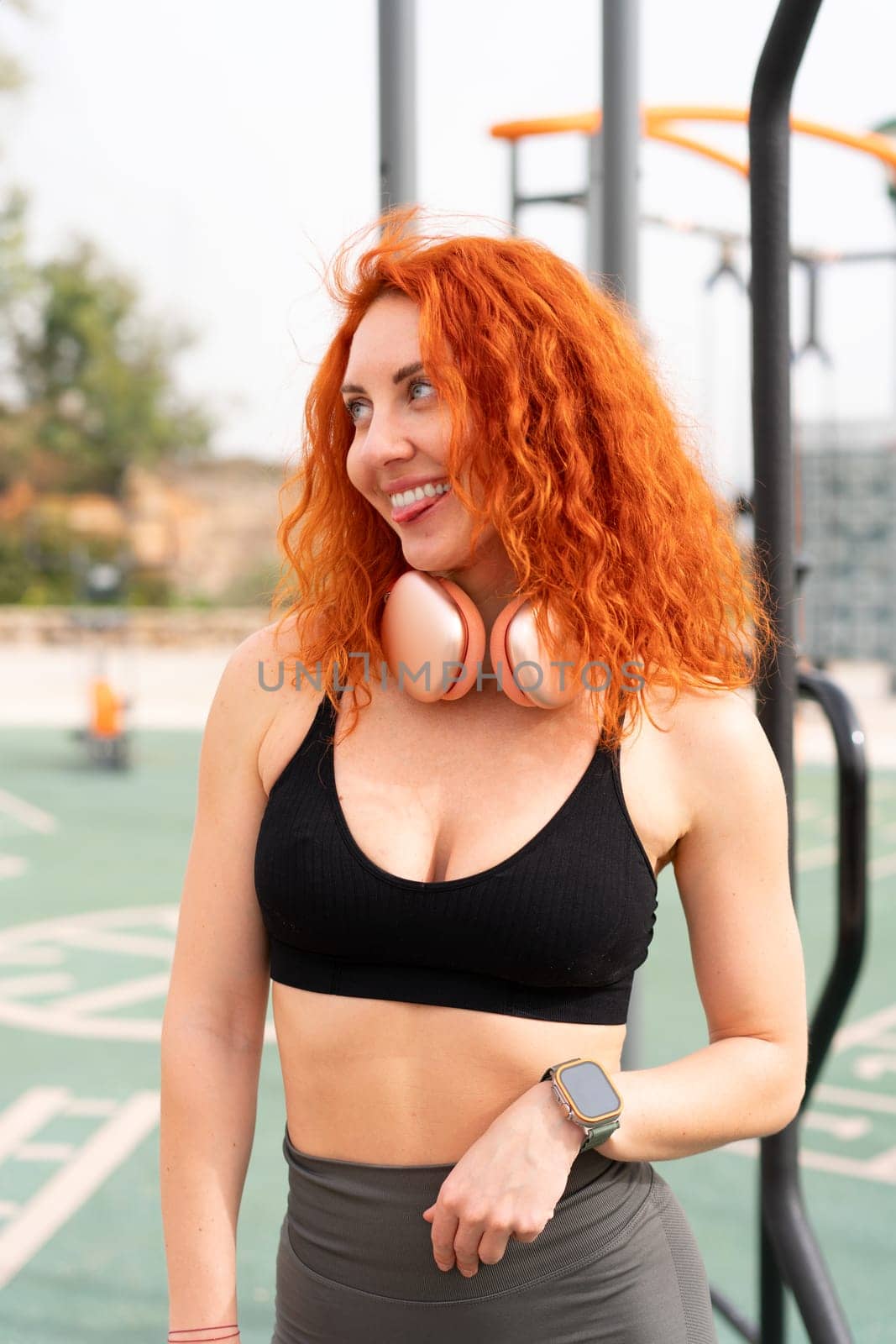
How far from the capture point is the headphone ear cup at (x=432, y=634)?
4.11 feet

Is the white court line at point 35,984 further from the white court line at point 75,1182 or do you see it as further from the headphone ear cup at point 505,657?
the headphone ear cup at point 505,657

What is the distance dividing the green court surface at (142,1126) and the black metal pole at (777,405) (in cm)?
133

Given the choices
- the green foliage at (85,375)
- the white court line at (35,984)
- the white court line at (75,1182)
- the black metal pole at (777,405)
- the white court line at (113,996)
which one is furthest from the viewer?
Answer: the green foliage at (85,375)

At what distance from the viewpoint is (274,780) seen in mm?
1286

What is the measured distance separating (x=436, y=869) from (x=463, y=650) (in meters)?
0.19

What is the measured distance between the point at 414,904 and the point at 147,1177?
105 inches

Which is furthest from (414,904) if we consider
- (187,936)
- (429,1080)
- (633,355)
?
(633,355)

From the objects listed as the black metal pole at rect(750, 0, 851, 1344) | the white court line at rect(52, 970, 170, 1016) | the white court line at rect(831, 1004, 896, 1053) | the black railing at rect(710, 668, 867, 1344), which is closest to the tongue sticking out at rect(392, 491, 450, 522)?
the black metal pole at rect(750, 0, 851, 1344)

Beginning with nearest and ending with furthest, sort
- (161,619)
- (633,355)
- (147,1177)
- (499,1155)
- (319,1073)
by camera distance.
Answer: (499,1155), (319,1073), (633,355), (147,1177), (161,619)

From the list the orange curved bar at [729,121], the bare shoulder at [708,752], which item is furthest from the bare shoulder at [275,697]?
the orange curved bar at [729,121]

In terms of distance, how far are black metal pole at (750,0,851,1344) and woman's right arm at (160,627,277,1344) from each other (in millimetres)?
627

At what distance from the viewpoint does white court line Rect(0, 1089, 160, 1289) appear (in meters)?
3.15

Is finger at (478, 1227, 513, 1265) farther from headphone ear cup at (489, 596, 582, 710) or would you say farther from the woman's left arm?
headphone ear cup at (489, 596, 582, 710)

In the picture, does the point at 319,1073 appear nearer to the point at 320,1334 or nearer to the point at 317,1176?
the point at 317,1176
